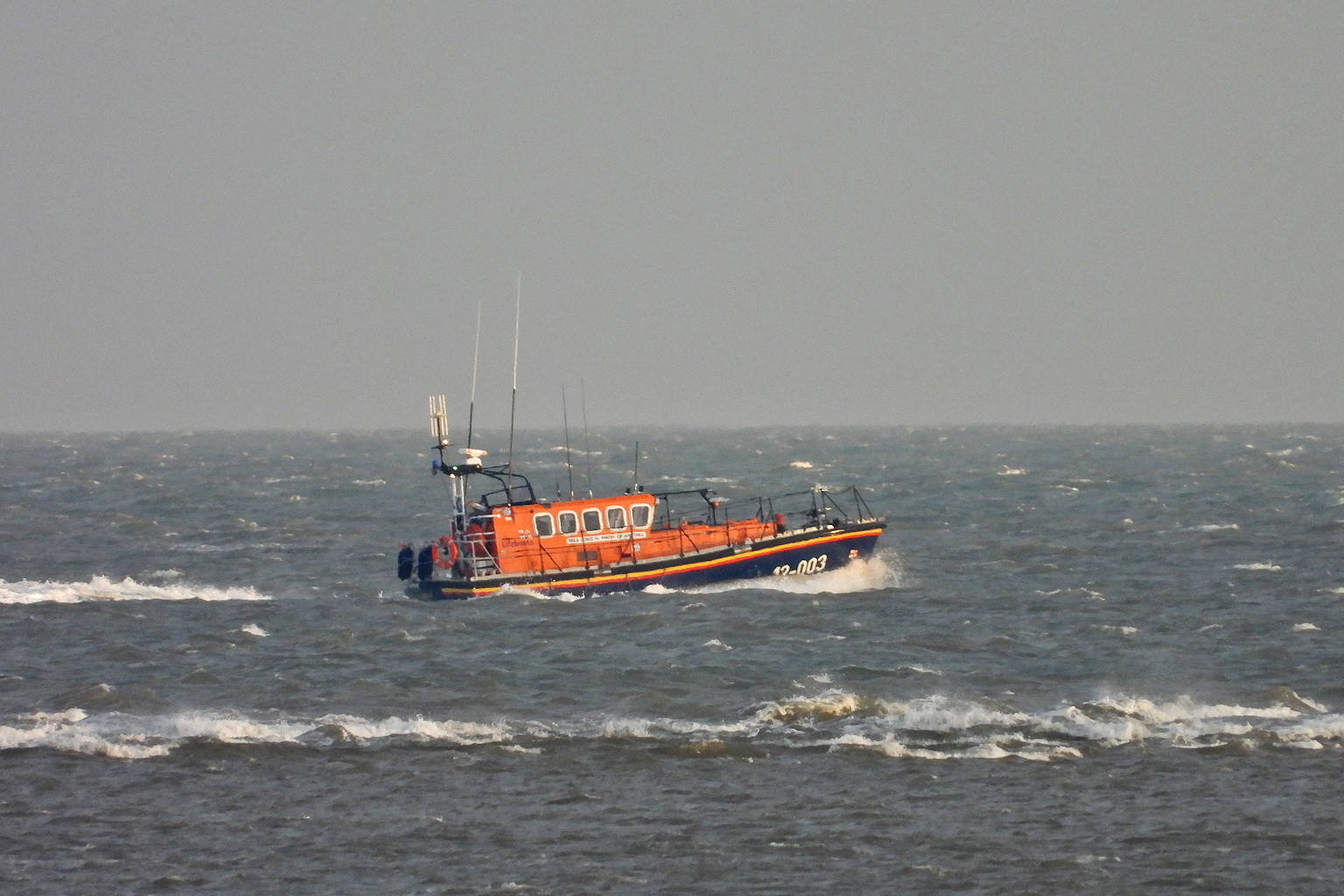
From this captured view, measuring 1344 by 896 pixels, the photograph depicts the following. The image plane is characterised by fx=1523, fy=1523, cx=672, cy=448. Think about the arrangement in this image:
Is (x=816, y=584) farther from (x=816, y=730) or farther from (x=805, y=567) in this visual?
(x=816, y=730)

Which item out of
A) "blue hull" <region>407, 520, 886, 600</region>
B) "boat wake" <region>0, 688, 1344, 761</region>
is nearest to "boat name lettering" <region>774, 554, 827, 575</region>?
"blue hull" <region>407, 520, 886, 600</region>

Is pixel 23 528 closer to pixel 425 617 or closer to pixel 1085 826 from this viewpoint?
pixel 425 617

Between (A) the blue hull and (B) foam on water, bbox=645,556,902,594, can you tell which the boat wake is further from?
(B) foam on water, bbox=645,556,902,594

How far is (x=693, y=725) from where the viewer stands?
24969 millimetres

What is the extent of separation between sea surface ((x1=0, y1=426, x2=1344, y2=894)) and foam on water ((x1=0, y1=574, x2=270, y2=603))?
0.16 meters

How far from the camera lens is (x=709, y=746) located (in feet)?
77.4

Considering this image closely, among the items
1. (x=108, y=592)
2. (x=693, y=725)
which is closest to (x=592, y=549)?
(x=108, y=592)

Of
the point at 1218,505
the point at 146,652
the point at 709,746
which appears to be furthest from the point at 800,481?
the point at 709,746

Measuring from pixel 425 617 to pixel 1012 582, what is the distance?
1587 cm

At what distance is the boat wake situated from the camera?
23547 mm

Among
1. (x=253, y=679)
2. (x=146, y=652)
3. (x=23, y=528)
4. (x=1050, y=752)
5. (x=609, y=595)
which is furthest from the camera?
(x=23, y=528)

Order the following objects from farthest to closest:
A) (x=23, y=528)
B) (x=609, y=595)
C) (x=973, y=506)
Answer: (x=973, y=506) < (x=23, y=528) < (x=609, y=595)

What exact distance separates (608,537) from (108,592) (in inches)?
531

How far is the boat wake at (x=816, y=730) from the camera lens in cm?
2355
